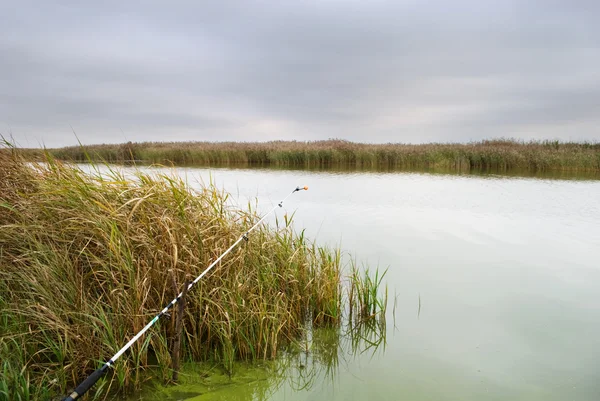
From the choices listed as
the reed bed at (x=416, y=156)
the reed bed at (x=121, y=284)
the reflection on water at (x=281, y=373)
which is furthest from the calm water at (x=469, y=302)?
the reed bed at (x=416, y=156)

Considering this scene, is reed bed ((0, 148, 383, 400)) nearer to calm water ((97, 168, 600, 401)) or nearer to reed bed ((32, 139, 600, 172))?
calm water ((97, 168, 600, 401))

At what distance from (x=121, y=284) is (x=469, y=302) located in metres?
3.84

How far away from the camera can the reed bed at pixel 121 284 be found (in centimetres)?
243

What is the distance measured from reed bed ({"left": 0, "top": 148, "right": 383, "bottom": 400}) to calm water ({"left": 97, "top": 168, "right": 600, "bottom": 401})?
416 millimetres

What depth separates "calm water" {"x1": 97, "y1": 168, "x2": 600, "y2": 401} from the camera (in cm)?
290

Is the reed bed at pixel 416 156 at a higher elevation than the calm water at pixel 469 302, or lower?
higher

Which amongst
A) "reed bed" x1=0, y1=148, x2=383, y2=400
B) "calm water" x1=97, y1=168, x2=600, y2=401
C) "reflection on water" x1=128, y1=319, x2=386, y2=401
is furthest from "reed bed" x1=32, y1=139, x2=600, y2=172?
"reflection on water" x1=128, y1=319, x2=386, y2=401

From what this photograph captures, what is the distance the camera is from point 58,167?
356cm

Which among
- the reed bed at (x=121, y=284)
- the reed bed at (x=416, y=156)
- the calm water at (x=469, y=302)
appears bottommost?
the calm water at (x=469, y=302)

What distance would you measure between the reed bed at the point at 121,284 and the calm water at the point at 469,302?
416 mm

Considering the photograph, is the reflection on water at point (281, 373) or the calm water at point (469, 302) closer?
the reflection on water at point (281, 373)

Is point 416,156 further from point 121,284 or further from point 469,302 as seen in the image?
point 121,284

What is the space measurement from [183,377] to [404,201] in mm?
9766

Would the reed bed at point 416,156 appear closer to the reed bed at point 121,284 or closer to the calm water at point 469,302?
the calm water at point 469,302
